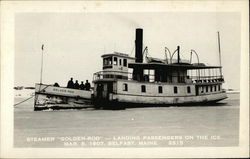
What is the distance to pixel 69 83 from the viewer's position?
2875mm

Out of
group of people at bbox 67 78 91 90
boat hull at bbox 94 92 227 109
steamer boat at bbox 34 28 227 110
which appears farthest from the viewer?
boat hull at bbox 94 92 227 109

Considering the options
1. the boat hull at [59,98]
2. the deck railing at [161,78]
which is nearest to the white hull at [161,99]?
the deck railing at [161,78]

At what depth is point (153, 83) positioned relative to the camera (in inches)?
130

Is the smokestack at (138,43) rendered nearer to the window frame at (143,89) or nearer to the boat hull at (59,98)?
the window frame at (143,89)

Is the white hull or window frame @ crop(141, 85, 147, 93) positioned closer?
the white hull

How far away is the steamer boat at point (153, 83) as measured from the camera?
121 inches

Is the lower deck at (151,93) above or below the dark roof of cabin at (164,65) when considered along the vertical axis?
below

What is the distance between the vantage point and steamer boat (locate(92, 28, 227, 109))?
3.07 m

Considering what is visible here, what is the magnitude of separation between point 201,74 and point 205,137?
0.70 meters

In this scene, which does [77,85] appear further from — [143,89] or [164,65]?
[164,65]

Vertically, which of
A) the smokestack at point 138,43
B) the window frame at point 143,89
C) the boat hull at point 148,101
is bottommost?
the boat hull at point 148,101

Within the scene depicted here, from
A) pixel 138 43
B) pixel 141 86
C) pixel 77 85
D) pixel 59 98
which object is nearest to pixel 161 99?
pixel 141 86

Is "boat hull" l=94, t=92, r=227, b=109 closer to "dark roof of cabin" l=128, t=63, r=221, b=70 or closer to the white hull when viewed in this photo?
the white hull

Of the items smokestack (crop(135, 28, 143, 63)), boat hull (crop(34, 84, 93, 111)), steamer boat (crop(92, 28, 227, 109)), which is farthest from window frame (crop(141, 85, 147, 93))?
boat hull (crop(34, 84, 93, 111))
